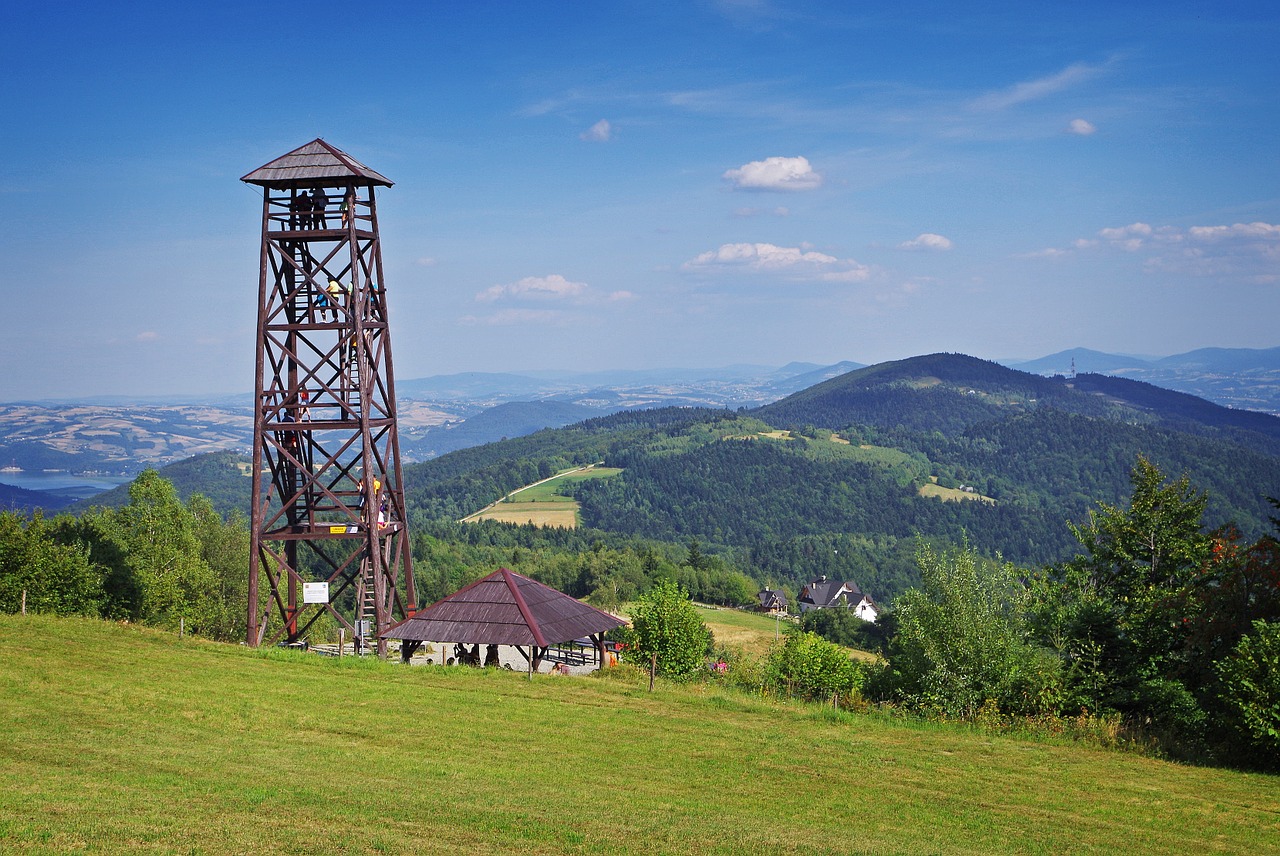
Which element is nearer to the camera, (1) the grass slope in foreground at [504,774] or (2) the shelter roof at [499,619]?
(1) the grass slope in foreground at [504,774]

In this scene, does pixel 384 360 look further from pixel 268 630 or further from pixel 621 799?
pixel 621 799

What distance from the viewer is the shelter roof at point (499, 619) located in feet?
88.7

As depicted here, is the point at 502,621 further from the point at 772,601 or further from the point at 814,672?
the point at 772,601

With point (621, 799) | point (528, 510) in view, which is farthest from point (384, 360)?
point (528, 510)

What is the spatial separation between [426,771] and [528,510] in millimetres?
179423

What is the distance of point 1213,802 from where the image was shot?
17078mm

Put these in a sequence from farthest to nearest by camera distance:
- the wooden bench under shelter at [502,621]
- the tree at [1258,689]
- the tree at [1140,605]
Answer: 1. the wooden bench under shelter at [502,621]
2. the tree at [1140,605]
3. the tree at [1258,689]

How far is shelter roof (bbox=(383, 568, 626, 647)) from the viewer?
27047 mm

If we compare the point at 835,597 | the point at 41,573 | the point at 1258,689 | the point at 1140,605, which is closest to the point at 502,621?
the point at 41,573

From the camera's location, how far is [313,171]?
27188 mm

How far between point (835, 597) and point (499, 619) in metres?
122

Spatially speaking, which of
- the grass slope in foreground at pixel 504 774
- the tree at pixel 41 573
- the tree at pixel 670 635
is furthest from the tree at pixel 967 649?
the tree at pixel 41 573

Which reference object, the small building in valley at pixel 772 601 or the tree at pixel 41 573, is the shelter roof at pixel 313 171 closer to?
the tree at pixel 41 573

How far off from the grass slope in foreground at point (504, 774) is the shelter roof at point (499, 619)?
2.68 meters
